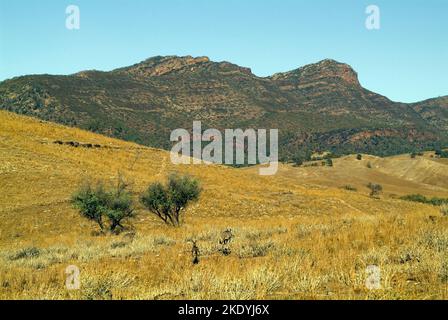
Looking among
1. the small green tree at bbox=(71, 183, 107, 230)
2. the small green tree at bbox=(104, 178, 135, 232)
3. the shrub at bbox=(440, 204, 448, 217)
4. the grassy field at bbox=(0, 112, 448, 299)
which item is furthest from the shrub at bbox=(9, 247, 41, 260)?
the shrub at bbox=(440, 204, 448, 217)

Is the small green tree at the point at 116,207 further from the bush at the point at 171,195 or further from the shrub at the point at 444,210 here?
the shrub at the point at 444,210

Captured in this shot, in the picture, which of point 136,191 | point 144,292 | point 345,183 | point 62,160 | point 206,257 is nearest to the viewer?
point 144,292

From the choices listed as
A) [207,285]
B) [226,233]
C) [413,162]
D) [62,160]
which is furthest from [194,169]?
[413,162]

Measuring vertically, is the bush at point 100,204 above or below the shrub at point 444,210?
below

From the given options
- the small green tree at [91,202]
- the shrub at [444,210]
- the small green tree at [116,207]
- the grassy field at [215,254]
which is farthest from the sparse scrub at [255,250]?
the small green tree at [91,202]

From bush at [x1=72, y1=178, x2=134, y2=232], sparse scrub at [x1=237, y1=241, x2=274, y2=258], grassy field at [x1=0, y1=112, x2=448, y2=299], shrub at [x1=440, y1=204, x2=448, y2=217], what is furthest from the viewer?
bush at [x1=72, y1=178, x2=134, y2=232]

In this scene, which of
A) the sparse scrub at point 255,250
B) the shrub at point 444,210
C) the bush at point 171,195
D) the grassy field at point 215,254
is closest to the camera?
the grassy field at point 215,254

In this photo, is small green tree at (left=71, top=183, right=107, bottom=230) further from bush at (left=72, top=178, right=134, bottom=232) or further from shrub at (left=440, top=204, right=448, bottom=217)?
shrub at (left=440, top=204, right=448, bottom=217)

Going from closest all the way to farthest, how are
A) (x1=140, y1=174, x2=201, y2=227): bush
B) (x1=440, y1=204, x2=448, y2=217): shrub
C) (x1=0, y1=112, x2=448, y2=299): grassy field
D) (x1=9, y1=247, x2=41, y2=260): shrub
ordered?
(x1=0, y1=112, x2=448, y2=299): grassy field, (x1=440, y1=204, x2=448, y2=217): shrub, (x1=9, y1=247, x2=41, y2=260): shrub, (x1=140, y1=174, x2=201, y2=227): bush

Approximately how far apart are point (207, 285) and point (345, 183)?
398 feet
